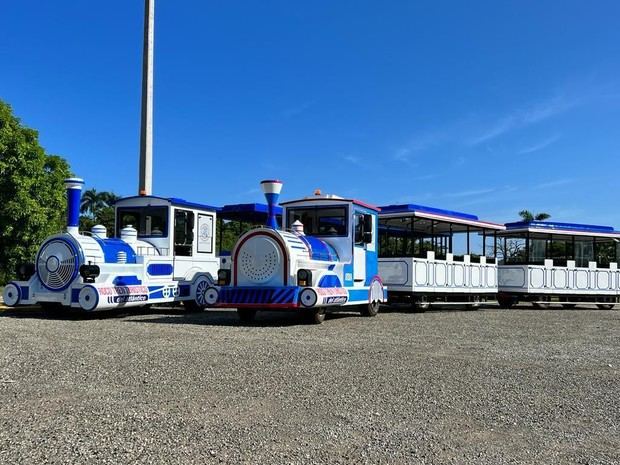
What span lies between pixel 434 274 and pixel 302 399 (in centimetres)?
1208

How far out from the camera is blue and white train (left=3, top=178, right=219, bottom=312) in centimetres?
1159

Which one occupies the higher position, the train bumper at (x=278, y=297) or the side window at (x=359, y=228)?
the side window at (x=359, y=228)

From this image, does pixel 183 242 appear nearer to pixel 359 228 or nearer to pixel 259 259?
pixel 259 259

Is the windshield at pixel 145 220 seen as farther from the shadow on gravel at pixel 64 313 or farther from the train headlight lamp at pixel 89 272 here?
the train headlight lamp at pixel 89 272

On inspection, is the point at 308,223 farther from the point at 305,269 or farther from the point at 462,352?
the point at 462,352

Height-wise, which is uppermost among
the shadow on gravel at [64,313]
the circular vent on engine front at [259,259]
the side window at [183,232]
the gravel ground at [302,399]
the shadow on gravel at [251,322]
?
the side window at [183,232]

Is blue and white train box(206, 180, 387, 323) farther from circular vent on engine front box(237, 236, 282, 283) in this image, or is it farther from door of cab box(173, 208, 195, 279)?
door of cab box(173, 208, 195, 279)

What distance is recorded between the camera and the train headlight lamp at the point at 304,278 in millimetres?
10859

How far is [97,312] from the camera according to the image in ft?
42.2

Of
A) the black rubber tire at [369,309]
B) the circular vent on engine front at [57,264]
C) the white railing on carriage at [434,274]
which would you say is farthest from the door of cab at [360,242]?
the circular vent on engine front at [57,264]

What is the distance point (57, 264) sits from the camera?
11.7 metres

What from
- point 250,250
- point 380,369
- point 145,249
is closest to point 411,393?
point 380,369

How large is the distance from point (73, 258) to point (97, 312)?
1.74 metres

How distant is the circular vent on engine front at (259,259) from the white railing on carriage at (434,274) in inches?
225
